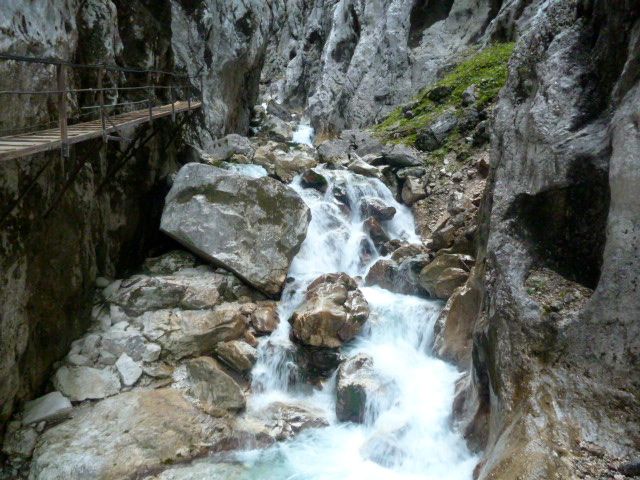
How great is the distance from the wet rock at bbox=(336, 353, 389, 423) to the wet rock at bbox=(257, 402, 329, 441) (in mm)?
387

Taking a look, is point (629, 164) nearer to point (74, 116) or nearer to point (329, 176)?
point (74, 116)

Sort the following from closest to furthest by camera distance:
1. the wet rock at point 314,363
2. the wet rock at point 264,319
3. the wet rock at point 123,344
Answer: the wet rock at point 123,344, the wet rock at point 314,363, the wet rock at point 264,319

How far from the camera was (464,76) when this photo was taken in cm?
1795

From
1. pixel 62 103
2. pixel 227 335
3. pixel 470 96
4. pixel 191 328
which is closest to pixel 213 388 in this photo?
pixel 227 335

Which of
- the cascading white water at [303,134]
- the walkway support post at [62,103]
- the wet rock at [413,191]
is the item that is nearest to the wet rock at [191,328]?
the walkway support post at [62,103]

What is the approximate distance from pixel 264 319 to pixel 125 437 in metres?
3.34

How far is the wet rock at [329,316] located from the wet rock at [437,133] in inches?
313

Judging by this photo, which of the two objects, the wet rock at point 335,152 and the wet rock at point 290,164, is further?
the wet rock at point 335,152

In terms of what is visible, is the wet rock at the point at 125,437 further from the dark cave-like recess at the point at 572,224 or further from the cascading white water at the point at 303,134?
the cascading white water at the point at 303,134

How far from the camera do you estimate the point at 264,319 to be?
9.07 meters

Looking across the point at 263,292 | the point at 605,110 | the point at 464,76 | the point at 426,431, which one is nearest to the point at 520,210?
the point at 605,110

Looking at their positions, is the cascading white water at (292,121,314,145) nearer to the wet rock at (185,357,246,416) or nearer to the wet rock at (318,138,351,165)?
the wet rock at (318,138,351,165)

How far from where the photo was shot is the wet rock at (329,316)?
8.59 m

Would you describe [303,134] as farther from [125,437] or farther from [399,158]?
[125,437]
